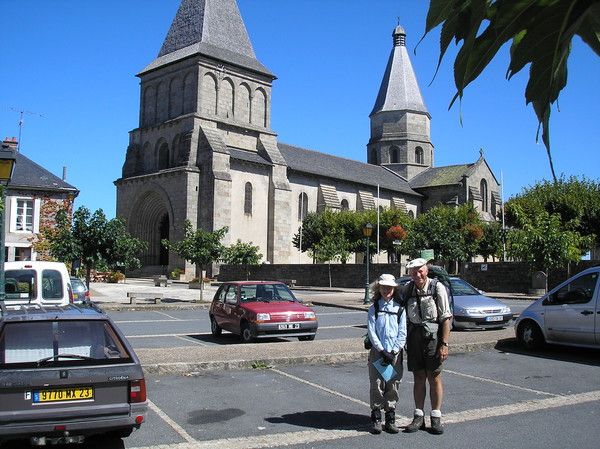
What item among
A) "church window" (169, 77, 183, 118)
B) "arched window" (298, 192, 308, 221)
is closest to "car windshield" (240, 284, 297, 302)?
"church window" (169, 77, 183, 118)

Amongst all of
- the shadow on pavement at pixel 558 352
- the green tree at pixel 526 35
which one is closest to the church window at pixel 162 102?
the shadow on pavement at pixel 558 352

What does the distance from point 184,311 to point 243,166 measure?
3015 cm

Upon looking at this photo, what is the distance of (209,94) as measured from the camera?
5228cm

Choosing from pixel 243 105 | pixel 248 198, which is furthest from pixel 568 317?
pixel 243 105

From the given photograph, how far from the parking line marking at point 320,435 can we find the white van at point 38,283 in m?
7.96

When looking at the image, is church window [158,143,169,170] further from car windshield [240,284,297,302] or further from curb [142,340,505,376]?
curb [142,340,505,376]

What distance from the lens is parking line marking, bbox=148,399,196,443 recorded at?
6094 millimetres

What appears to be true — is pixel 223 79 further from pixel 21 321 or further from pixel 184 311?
pixel 21 321

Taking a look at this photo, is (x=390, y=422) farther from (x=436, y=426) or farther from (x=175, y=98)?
(x=175, y=98)

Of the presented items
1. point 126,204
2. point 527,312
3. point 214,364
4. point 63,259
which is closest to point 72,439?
point 214,364

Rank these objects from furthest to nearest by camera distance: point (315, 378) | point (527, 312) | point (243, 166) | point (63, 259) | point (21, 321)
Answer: point (243, 166)
point (63, 259)
point (527, 312)
point (315, 378)
point (21, 321)

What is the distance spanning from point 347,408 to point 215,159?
4295 centimetres

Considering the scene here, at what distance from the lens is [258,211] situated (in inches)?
2078

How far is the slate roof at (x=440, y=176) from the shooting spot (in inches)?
2736
